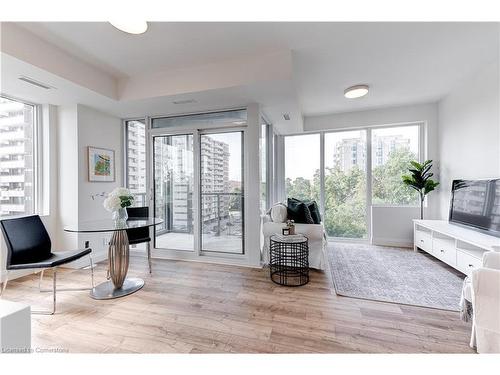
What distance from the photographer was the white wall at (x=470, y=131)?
8.95 ft

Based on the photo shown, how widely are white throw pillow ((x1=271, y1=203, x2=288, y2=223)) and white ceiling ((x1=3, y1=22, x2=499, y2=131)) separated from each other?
1505 millimetres

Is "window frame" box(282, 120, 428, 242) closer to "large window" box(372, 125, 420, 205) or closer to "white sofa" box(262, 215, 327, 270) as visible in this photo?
"large window" box(372, 125, 420, 205)

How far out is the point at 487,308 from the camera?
1.36m

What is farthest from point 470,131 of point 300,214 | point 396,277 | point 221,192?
point 221,192

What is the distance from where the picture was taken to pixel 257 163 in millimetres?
3213

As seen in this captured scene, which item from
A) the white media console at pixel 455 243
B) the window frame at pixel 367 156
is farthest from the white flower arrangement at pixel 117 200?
the white media console at pixel 455 243

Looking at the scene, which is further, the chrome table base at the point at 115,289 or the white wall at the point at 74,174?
the white wall at the point at 74,174

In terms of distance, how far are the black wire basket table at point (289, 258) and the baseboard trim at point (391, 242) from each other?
2184mm

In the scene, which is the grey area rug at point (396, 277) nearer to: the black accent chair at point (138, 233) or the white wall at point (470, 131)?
the white wall at point (470, 131)

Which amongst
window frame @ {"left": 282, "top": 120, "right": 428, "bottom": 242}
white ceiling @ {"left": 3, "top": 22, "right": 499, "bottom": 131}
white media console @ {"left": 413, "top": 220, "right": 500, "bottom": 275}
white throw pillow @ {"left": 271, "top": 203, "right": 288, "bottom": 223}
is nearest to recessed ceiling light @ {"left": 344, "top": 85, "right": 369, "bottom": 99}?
white ceiling @ {"left": 3, "top": 22, "right": 499, "bottom": 131}

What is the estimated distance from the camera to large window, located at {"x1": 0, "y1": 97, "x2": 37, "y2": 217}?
2.90m

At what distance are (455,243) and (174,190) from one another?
3.95 metres
